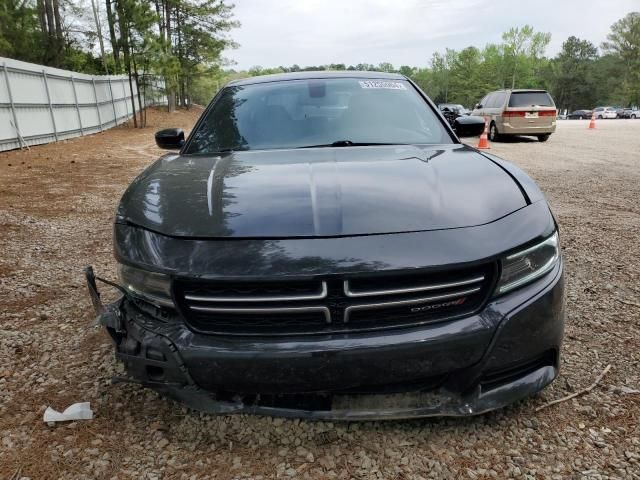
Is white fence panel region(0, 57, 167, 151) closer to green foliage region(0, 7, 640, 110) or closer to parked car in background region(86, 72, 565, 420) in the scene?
green foliage region(0, 7, 640, 110)

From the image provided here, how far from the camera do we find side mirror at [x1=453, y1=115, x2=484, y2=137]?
3.41 meters

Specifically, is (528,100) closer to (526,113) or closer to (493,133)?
(526,113)

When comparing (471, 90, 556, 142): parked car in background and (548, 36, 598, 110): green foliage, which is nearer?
(471, 90, 556, 142): parked car in background

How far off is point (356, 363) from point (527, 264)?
0.70m

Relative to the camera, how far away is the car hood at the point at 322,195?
5.45 feet

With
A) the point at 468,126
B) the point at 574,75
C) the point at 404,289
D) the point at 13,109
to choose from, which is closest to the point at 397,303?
the point at 404,289

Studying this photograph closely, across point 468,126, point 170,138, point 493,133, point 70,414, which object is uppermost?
point 468,126

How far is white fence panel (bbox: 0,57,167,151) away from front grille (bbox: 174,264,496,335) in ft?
40.9

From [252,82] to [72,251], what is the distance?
7.99 feet

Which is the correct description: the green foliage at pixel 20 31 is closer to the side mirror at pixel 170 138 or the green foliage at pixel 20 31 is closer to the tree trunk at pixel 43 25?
the tree trunk at pixel 43 25

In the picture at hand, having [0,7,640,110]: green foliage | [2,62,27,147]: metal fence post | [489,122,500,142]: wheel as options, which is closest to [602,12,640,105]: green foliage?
[0,7,640,110]: green foliage

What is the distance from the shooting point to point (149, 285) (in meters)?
1.65

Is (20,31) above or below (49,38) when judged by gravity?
above

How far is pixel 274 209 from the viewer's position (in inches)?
69.1
